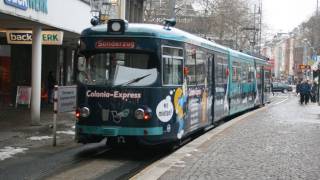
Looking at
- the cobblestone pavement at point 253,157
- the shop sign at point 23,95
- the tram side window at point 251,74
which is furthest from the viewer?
the tram side window at point 251,74

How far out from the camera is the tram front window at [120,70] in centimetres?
1221

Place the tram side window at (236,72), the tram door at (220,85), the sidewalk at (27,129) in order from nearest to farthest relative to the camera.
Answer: the sidewalk at (27,129) < the tram door at (220,85) < the tram side window at (236,72)

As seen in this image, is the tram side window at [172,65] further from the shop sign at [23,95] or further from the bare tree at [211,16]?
the bare tree at [211,16]

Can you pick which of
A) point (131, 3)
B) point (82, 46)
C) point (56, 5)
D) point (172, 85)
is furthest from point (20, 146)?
point (131, 3)

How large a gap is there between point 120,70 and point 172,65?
1.21 meters

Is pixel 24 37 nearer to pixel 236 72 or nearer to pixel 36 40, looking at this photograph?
pixel 36 40

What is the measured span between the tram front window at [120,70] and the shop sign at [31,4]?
15.6 feet

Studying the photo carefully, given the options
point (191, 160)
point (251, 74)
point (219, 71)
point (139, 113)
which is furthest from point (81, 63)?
point (251, 74)

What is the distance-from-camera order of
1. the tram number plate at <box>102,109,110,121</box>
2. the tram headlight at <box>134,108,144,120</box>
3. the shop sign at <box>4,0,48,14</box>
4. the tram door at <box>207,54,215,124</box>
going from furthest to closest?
the tram door at <box>207,54,215,124</box> → the shop sign at <box>4,0,48,14</box> → the tram number plate at <box>102,109,110,121</box> → the tram headlight at <box>134,108,144,120</box>

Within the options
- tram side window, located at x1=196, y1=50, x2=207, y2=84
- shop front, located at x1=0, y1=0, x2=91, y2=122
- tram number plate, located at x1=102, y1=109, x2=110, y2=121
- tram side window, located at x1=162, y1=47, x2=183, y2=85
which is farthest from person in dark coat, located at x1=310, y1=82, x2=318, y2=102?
tram number plate, located at x1=102, y1=109, x2=110, y2=121

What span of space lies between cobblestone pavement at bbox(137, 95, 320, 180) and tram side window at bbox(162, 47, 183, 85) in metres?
1.52

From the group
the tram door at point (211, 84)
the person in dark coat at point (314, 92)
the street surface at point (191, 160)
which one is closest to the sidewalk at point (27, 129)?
the street surface at point (191, 160)

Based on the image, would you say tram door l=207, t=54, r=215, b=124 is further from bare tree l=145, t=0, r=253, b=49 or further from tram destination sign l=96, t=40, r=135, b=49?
bare tree l=145, t=0, r=253, b=49

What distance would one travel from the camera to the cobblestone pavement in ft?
31.5
